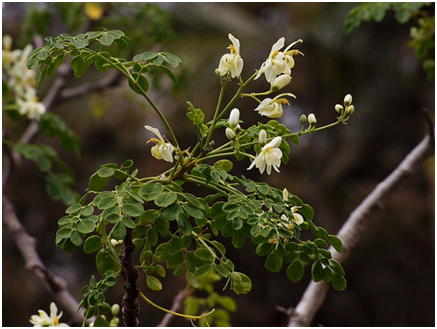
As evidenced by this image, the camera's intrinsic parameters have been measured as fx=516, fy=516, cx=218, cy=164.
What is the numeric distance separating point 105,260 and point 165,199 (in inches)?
4.4

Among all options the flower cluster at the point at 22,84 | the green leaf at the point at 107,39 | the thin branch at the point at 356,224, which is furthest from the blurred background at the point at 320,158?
the green leaf at the point at 107,39

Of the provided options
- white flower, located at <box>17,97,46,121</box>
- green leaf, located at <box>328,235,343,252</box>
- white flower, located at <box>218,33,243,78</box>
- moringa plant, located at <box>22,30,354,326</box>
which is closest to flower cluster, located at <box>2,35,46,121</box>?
white flower, located at <box>17,97,46,121</box>

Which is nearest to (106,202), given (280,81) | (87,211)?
(87,211)

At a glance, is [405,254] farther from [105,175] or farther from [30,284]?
[105,175]

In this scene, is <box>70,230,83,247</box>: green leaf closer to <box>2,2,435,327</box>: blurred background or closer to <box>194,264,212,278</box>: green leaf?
<box>194,264,212,278</box>: green leaf

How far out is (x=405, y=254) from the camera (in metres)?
3.76

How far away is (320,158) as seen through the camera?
376cm

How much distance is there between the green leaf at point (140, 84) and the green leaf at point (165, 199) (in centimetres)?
12

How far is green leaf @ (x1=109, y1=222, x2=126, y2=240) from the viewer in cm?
53

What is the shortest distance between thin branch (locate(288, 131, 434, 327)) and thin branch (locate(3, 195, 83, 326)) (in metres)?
0.42

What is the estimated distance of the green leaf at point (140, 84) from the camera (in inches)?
23.0

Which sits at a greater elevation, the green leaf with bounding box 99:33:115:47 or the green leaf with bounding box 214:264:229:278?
the green leaf with bounding box 99:33:115:47

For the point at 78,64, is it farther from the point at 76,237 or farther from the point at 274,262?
the point at 274,262

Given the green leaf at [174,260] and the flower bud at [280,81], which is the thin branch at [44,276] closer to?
the green leaf at [174,260]
